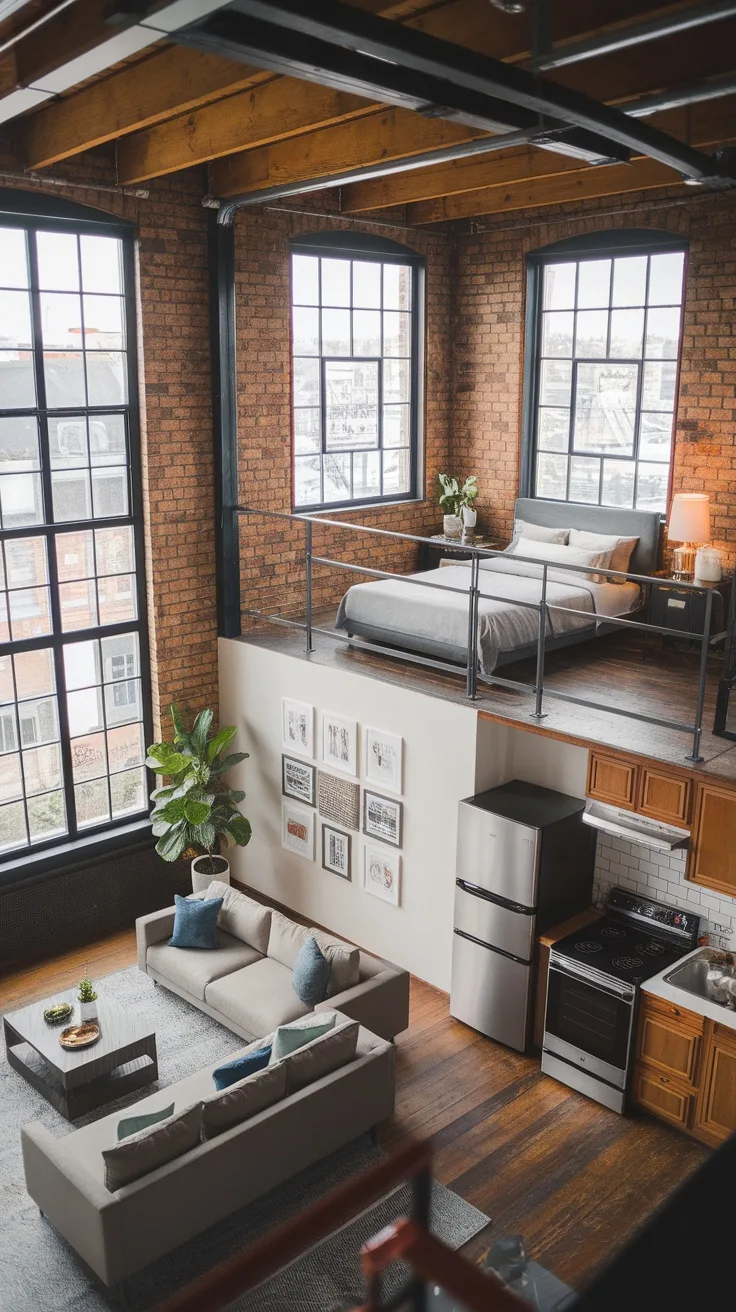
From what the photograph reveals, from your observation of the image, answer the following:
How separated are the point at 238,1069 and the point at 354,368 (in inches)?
230

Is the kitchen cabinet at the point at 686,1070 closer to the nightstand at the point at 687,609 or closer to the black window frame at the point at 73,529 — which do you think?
the nightstand at the point at 687,609

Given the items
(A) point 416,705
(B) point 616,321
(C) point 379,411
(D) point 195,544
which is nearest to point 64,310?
(D) point 195,544

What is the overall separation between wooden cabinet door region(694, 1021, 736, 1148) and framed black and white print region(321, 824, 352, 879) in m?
2.94

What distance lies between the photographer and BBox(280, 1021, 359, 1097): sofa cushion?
5543 millimetres

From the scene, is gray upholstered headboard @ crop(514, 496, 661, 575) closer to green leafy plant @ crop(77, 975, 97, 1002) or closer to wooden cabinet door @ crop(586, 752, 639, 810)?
wooden cabinet door @ crop(586, 752, 639, 810)

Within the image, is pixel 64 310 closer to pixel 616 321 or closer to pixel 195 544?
pixel 195 544

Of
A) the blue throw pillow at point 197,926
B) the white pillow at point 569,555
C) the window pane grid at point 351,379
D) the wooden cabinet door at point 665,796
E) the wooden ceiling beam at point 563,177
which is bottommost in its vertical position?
the blue throw pillow at point 197,926

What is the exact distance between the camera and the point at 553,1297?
14.2 ft

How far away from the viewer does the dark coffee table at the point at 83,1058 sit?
6.07m

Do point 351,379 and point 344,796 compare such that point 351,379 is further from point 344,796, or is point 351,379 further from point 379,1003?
point 379,1003

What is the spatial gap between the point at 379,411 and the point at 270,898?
429 cm

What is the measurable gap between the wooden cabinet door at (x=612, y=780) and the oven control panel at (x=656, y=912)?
0.86 metres

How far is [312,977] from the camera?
638cm

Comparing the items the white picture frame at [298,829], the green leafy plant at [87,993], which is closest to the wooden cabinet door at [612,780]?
the white picture frame at [298,829]
